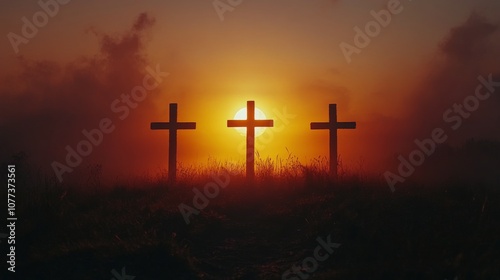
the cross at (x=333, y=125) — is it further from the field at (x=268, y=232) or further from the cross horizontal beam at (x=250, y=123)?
the field at (x=268, y=232)

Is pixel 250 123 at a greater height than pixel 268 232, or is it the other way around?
pixel 250 123

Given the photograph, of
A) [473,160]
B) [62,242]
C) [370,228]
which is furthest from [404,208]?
[473,160]

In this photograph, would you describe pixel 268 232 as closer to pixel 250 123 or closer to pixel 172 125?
pixel 250 123

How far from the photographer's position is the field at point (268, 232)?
8562 millimetres

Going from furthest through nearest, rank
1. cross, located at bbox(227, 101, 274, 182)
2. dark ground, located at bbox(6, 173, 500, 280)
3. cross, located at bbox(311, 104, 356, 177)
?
cross, located at bbox(311, 104, 356, 177)
cross, located at bbox(227, 101, 274, 182)
dark ground, located at bbox(6, 173, 500, 280)

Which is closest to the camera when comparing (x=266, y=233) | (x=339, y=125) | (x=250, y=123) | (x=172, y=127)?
(x=266, y=233)

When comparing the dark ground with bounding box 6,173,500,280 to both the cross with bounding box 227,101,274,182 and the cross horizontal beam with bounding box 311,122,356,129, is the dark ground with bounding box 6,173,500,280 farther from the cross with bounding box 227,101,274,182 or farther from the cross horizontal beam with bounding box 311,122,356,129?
the cross horizontal beam with bounding box 311,122,356,129

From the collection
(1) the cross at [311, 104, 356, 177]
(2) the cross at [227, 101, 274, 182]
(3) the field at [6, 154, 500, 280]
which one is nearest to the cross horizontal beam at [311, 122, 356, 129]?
(1) the cross at [311, 104, 356, 177]

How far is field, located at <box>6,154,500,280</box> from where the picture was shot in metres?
8.56

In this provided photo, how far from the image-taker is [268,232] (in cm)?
1134

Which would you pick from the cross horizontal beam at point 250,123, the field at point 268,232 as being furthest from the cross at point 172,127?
the field at point 268,232

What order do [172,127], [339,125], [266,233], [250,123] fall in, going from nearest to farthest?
[266,233], [250,123], [339,125], [172,127]

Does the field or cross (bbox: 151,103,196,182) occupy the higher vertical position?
cross (bbox: 151,103,196,182)

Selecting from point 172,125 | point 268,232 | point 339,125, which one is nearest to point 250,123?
point 172,125
